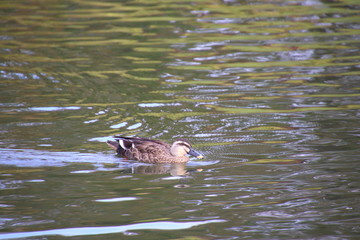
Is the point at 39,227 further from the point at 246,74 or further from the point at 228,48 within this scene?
the point at 228,48

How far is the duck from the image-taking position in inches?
432

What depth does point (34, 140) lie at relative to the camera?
1198cm

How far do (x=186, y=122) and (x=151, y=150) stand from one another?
6.97 feet

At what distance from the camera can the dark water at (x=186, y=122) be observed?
846 cm

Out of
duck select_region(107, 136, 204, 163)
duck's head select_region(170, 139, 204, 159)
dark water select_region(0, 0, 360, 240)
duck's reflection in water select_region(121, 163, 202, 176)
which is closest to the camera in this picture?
dark water select_region(0, 0, 360, 240)

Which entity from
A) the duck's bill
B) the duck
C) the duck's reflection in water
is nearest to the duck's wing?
the duck

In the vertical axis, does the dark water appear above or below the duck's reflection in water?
above

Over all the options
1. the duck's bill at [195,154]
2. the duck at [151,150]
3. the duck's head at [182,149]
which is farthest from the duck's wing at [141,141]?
the duck's bill at [195,154]

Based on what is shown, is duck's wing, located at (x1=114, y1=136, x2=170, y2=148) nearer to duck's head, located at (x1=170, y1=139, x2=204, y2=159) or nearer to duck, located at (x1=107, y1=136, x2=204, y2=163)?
duck, located at (x1=107, y1=136, x2=204, y2=163)

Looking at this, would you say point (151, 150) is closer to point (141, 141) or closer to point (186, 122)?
point (141, 141)

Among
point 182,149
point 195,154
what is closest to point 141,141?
point 182,149

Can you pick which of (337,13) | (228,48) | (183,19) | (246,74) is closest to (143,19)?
(183,19)

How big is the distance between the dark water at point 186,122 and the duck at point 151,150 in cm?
16

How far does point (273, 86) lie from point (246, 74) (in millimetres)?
1389
